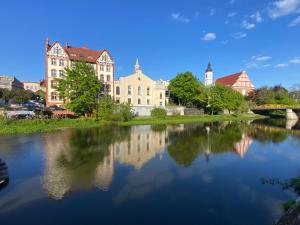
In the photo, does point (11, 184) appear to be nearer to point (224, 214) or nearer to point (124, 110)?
point (224, 214)

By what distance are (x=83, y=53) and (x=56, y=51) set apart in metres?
6.68

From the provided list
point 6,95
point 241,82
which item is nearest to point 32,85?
point 6,95

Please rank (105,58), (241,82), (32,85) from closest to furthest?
(105,58)
(241,82)
(32,85)

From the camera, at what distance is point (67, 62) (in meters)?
51.8

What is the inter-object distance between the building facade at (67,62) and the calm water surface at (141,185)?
30.8m

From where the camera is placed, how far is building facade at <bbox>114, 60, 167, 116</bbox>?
59.3 m

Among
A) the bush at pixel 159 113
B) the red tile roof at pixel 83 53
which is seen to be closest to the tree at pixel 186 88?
the bush at pixel 159 113

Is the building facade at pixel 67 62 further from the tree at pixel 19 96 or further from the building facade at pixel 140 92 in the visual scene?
the tree at pixel 19 96

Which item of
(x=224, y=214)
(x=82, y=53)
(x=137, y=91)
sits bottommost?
(x=224, y=214)

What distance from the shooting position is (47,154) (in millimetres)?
18422

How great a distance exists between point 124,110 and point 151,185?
117 feet

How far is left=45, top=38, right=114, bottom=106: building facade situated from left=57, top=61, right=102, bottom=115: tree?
2582 mm

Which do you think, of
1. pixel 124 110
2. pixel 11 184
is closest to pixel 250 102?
pixel 124 110

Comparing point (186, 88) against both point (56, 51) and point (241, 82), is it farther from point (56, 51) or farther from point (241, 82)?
point (241, 82)
